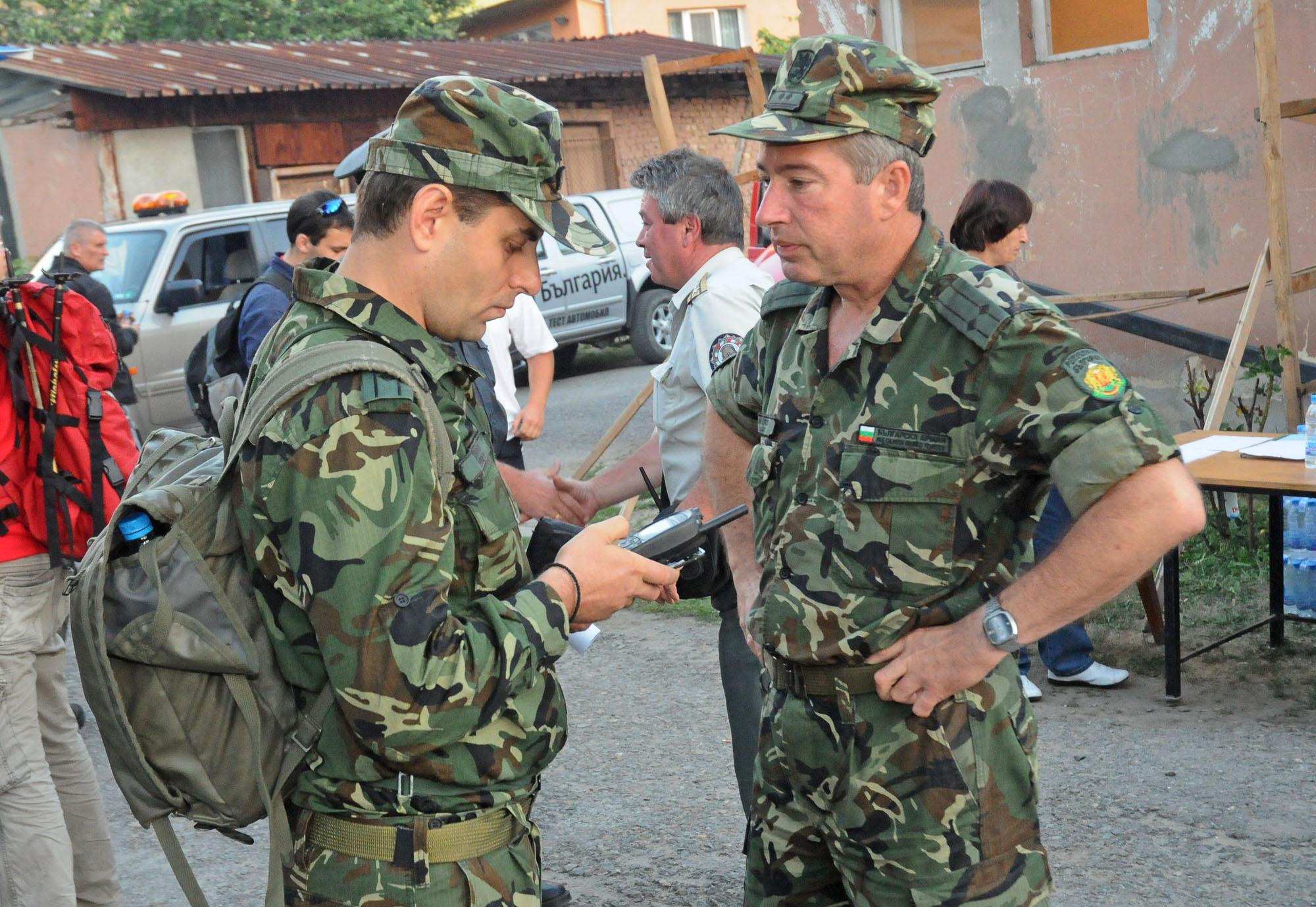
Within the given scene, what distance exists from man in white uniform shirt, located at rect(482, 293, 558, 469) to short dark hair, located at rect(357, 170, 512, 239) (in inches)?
129

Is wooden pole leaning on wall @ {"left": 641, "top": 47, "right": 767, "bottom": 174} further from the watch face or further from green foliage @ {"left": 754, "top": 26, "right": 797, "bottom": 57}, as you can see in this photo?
green foliage @ {"left": 754, "top": 26, "right": 797, "bottom": 57}

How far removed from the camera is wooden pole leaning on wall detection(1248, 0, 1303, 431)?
5.78m

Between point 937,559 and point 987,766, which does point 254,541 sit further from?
point 987,766

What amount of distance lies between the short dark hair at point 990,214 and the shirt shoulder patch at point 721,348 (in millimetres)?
1849

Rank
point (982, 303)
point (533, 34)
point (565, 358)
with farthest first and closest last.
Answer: point (533, 34) → point (565, 358) → point (982, 303)

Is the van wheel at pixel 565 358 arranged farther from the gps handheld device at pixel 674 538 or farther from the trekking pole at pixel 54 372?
the gps handheld device at pixel 674 538

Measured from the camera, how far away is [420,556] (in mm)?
1679

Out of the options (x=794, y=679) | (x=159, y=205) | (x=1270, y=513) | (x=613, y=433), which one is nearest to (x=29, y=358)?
(x=794, y=679)

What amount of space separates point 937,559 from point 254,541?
1.03 meters

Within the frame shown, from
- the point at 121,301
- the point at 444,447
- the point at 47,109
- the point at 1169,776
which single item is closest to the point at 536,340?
the point at 1169,776

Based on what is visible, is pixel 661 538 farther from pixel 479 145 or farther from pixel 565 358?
pixel 565 358

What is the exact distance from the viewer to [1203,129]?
764 cm

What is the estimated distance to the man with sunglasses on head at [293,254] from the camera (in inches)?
197

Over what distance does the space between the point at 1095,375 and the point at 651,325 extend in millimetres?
12677
